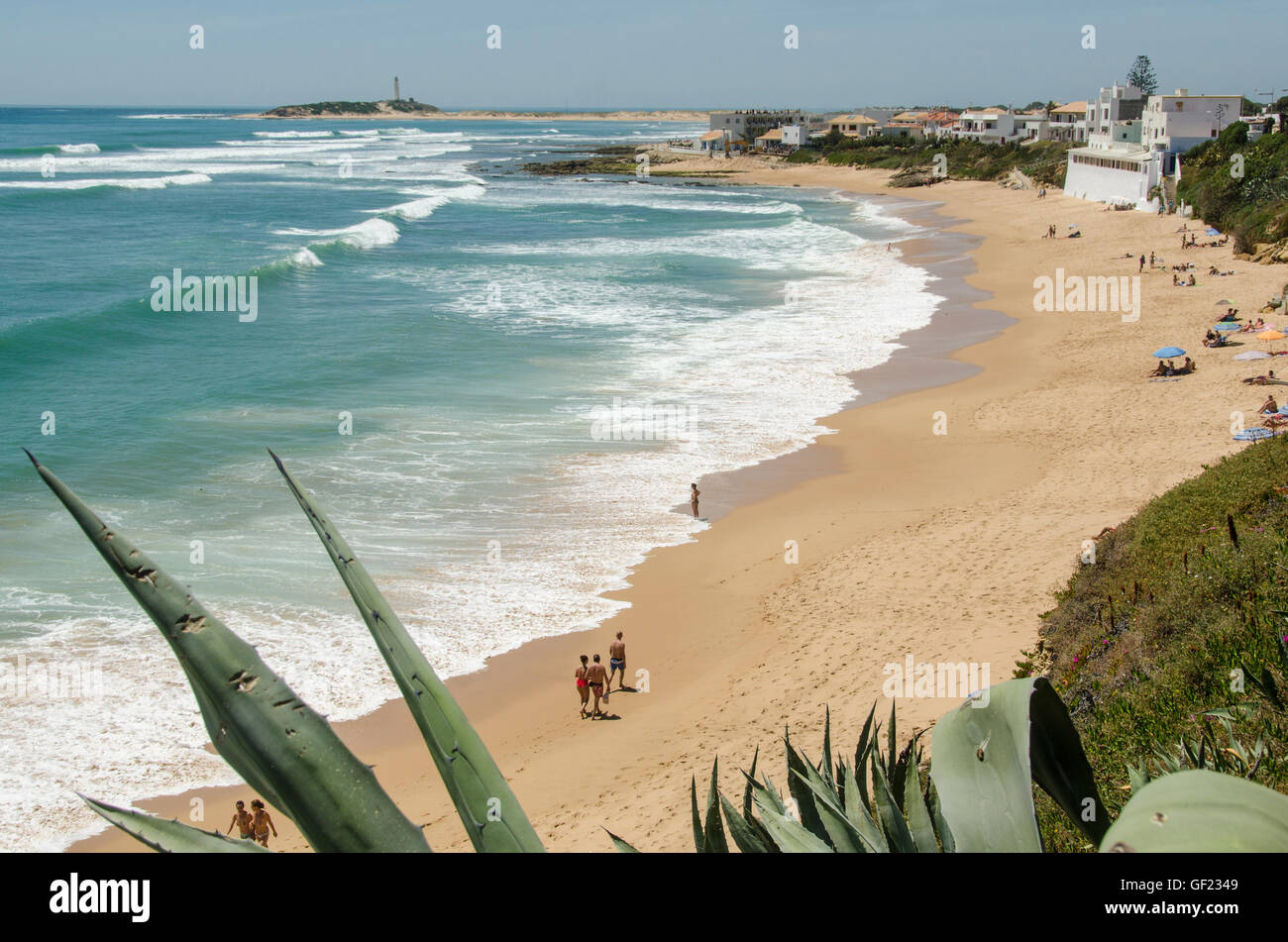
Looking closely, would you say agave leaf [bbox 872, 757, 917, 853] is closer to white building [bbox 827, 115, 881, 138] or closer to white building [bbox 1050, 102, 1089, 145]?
white building [bbox 1050, 102, 1089, 145]

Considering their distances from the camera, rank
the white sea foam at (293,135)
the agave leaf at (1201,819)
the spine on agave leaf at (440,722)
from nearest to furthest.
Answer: the agave leaf at (1201,819), the spine on agave leaf at (440,722), the white sea foam at (293,135)

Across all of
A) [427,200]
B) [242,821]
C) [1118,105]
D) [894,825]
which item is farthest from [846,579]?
[1118,105]

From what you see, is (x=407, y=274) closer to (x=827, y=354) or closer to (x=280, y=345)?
(x=280, y=345)

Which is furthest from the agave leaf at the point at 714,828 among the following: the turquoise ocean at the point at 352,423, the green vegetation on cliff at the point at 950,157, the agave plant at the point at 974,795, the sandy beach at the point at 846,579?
the green vegetation on cliff at the point at 950,157

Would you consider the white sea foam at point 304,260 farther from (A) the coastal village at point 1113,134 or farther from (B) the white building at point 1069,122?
(B) the white building at point 1069,122

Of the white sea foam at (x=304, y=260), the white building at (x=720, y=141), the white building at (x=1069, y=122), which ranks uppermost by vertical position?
the white building at (x=720, y=141)

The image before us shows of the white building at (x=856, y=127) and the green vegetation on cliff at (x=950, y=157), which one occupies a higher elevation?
the white building at (x=856, y=127)
